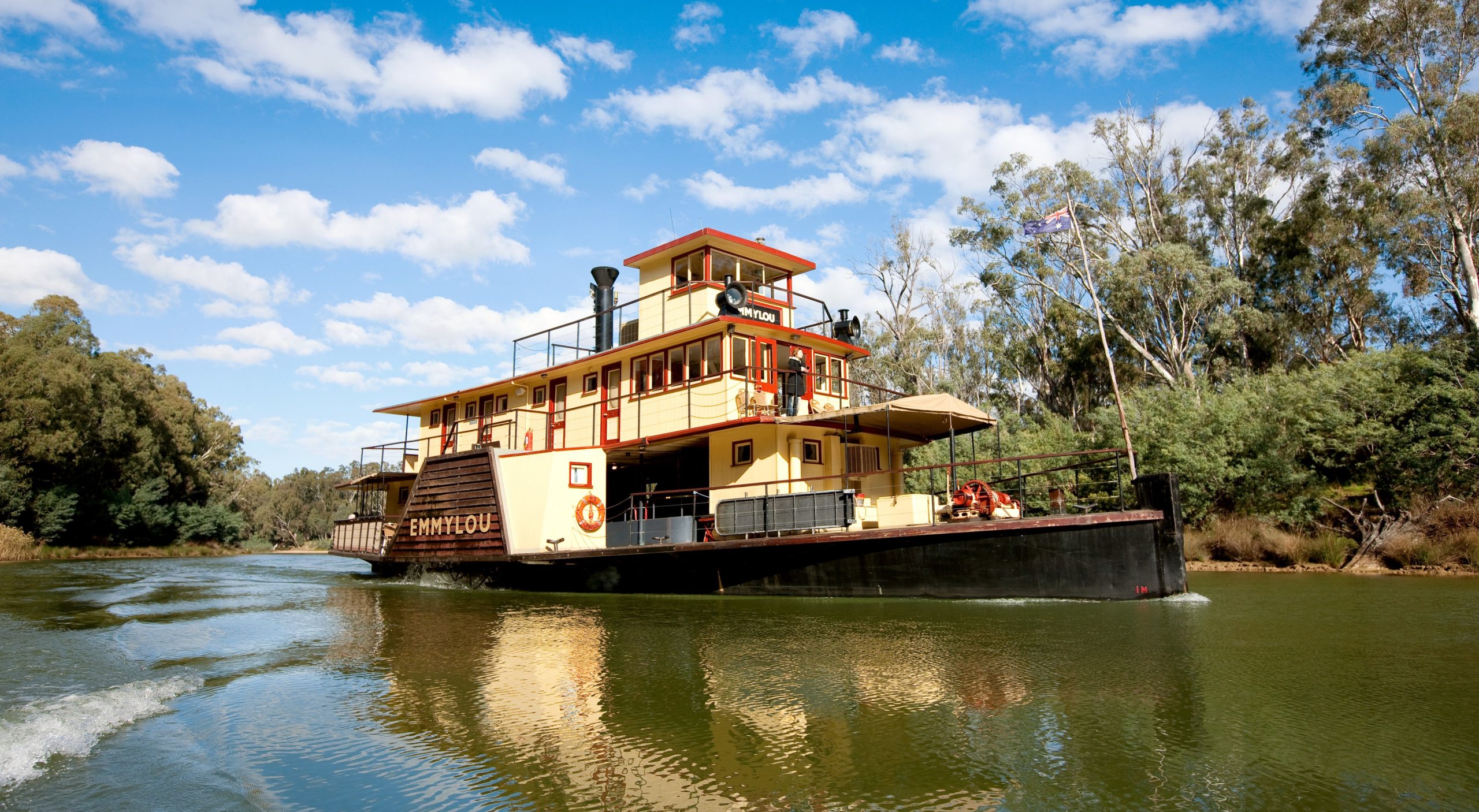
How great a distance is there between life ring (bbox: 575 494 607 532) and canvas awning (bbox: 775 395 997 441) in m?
3.96

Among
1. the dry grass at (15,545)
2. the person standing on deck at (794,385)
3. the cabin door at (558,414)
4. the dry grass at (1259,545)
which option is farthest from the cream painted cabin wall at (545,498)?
the dry grass at (15,545)

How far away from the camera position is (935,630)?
8.91m

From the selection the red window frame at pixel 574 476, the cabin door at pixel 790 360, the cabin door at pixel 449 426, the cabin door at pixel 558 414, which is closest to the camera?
the red window frame at pixel 574 476

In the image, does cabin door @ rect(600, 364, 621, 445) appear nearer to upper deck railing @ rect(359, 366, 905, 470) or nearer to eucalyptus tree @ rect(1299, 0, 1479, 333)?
upper deck railing @ rect(359, 366, 905, 470)

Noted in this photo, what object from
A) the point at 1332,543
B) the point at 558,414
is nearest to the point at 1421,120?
the point at 1332,543

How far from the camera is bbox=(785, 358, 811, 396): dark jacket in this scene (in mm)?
14922

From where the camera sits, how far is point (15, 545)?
29.4 m

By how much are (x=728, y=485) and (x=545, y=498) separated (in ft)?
10.9

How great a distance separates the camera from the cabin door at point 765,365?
48.4 feet

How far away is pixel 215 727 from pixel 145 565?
26.0 m

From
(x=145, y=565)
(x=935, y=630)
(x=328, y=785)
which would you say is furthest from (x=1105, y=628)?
(x=145, y=565)

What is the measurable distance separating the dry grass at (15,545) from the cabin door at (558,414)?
23289mm

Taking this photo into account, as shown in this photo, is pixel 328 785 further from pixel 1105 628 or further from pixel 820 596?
pixel 820 596

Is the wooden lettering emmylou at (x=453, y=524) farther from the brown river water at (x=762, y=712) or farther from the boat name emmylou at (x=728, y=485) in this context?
the brown river water at (x=762, y=712)
